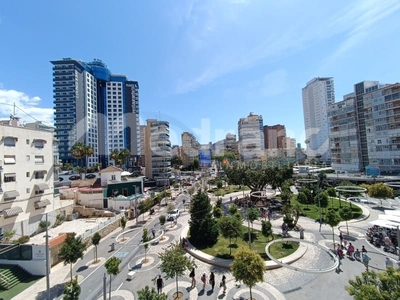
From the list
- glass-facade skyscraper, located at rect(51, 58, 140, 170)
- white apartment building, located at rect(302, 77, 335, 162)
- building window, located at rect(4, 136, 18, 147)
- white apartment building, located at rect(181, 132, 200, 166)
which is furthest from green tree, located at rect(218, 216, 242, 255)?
white apartment building, located at rect(302, 77, 335, 162)

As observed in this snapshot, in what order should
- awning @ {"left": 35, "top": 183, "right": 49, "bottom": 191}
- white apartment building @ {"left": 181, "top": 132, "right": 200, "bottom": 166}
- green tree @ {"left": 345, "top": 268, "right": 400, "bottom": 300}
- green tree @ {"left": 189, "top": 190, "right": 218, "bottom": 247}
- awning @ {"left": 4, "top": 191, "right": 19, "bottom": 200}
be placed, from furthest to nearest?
1. white apartment building @ {"left": 181, "top": 132, "right": 200, "bottom": 166}
2. awning @ {"left": 35, "top": 183, "right": 49, "bottom": 191}
3. awning @ {"left": 4, "top": 191, "right": 19, "bottom": 200}
4. green tree @ {"left": 189, "top": 190, "right": 218, "bottom": 247}
5. green tree @ {"left": 345, "top": 268, "right": 400, "bottom": 300}

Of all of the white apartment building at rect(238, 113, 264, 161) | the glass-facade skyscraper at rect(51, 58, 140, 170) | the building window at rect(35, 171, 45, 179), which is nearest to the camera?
the building window at rect(35, 171, 45, 179)

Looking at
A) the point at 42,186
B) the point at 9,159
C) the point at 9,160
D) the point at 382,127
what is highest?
the point at 382,127

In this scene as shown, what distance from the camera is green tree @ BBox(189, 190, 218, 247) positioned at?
21242 millimetres

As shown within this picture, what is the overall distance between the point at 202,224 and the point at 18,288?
14836 millimetres

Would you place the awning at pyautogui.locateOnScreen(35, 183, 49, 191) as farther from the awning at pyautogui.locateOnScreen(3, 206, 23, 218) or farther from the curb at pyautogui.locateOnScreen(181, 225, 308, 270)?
the curb at pyautogui.locateOnScreen(181, 225, 308, 270)

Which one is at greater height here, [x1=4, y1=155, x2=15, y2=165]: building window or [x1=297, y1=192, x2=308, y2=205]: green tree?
[x1=4, y1=155, x2=15, y2=165]: building window

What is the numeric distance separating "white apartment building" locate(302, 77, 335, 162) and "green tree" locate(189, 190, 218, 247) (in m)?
116

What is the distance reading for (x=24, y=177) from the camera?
82.6 feet

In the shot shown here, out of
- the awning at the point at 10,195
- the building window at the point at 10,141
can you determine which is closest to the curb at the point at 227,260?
the awning at the point at 10,195

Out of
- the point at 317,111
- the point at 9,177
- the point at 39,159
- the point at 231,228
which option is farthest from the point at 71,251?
the point at 317,111

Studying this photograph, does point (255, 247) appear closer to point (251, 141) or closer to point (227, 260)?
point (227, 260)

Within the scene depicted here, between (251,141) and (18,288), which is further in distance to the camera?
(251,141)

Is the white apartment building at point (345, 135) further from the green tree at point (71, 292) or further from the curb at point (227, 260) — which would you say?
the green tree at point (71, 292)
